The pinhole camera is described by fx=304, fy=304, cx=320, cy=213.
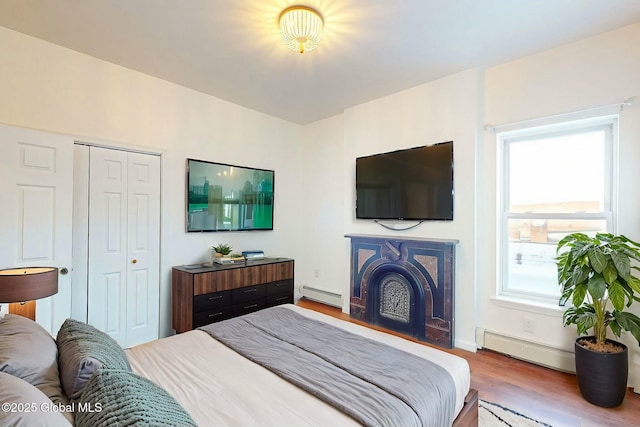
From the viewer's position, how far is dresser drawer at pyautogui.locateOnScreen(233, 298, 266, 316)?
3525 millimetres

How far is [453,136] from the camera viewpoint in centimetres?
329

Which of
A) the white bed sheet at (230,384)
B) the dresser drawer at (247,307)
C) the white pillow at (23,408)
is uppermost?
the white pillow at (23,408)

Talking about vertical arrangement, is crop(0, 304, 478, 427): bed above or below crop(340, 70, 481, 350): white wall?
below

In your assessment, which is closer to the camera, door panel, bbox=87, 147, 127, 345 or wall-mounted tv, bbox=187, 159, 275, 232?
door panel, bbox=87, 147, 127, 345

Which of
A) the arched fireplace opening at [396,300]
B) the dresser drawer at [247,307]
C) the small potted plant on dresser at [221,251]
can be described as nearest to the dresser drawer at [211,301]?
the dresser drawer at [247,307]

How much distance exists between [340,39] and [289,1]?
588 mm

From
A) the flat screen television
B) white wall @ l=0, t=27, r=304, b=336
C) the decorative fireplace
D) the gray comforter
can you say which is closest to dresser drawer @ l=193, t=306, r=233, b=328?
white wall @ l=0, t=27, r=304, b=336

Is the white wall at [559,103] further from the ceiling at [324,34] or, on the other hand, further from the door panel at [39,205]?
the door panel at [39,205]

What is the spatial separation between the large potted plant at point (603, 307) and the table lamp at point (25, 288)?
3.66 meters

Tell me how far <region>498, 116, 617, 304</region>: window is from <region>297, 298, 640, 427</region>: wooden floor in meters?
0.67

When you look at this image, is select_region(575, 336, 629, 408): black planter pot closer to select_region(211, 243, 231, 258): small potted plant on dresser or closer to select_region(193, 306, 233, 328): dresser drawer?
select_region(193, 306, 233, 328): dresser drawer

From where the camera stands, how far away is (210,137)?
3.87 m

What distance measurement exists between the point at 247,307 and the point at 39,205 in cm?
218

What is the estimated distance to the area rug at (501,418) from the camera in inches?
77.9
